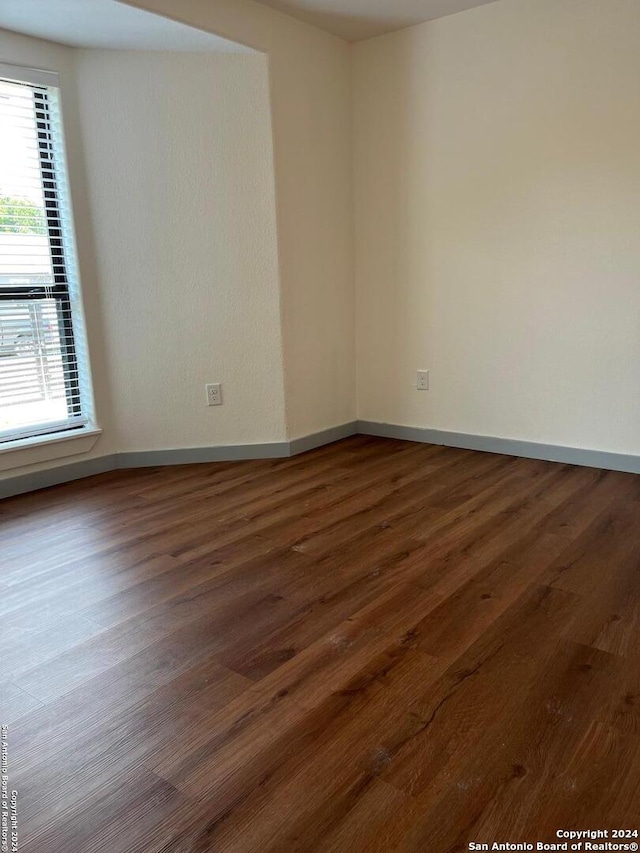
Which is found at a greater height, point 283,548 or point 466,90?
point 466,90

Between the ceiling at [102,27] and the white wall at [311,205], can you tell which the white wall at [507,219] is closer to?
the white wall at [311,205]

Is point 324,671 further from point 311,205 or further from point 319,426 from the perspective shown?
point 311,205

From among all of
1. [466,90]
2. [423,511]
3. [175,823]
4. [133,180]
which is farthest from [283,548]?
[466,90]

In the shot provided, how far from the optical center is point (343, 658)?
5.74ft

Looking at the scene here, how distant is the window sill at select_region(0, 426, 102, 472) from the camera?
324 cm

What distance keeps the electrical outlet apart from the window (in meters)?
0.71

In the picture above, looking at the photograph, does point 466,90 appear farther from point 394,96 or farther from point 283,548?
point 283,548

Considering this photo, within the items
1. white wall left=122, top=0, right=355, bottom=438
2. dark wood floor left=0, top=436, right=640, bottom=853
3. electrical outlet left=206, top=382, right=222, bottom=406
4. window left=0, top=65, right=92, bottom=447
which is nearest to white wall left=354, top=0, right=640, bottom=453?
white wall left=122, top=0, right=355, bottom=438

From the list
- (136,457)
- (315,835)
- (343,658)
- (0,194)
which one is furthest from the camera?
(136,457)

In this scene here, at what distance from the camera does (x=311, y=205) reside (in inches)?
151

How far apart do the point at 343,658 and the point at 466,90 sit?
3.30 m

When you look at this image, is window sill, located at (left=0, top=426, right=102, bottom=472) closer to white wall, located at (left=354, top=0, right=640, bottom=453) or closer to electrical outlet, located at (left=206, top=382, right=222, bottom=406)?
electrical outlet, located at (left=206, top=382, right=222, bottom=406)

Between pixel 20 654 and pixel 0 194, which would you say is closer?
pixel 20 654

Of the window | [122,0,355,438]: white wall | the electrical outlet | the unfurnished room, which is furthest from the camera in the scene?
the electrical outlet
